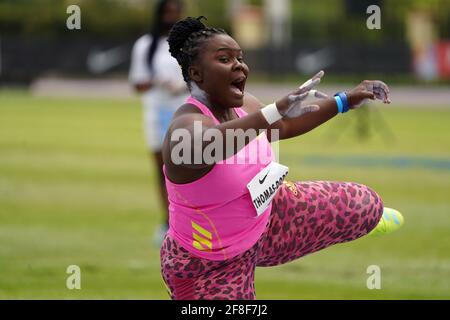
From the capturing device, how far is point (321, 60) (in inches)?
1770

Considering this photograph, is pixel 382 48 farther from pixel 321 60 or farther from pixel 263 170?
pixel 263 170

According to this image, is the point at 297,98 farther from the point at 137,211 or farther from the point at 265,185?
the point at 137,211

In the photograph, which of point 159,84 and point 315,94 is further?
point 159,84

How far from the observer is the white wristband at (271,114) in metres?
5.52

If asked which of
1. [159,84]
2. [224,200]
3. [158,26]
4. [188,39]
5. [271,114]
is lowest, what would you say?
[224,200]

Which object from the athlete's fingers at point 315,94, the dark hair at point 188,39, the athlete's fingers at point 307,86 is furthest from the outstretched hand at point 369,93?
the dark hair at point 188,39

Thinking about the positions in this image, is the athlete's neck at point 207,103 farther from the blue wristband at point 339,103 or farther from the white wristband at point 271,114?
the blue wristband at point 339,103

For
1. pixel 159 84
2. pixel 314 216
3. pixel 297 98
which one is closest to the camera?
pixel 297 98

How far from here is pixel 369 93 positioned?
588 cm

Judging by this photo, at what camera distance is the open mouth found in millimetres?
5863

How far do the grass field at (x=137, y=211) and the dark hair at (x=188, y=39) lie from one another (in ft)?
10.0

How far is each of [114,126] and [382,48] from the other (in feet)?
58.5

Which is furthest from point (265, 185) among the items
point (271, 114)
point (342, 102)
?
point (342, 102)

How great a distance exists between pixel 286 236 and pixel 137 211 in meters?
7.69
